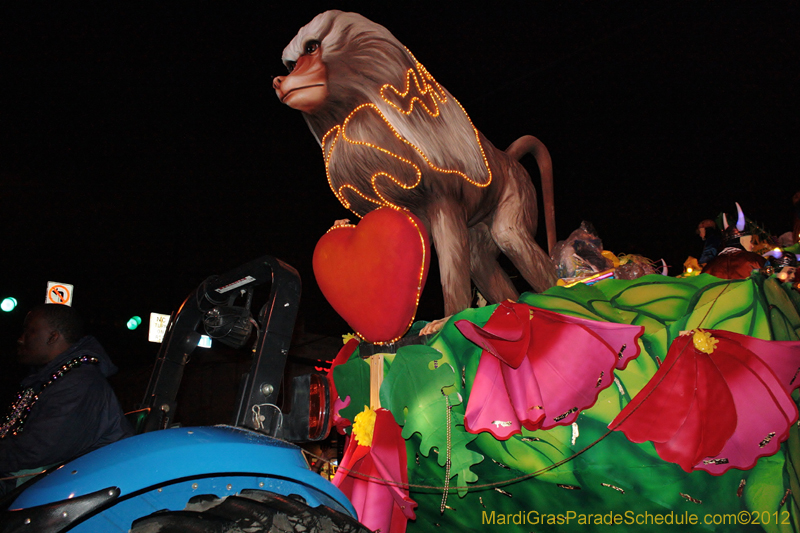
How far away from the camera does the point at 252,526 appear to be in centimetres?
105

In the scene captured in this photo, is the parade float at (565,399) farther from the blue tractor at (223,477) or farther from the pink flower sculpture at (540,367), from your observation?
the blue tractor at (223,477)

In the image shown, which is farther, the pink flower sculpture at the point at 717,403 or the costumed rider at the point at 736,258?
the costumed rider at the point at 736,258

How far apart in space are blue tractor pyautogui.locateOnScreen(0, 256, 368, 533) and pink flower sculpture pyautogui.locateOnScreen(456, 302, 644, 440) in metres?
0.74

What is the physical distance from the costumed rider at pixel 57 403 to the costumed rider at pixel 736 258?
303 cm

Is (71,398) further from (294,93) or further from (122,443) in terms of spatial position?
(294,93)

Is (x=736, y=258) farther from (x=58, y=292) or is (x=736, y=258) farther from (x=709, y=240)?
(x=58, y=292)

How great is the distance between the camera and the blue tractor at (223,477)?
3.43 feet

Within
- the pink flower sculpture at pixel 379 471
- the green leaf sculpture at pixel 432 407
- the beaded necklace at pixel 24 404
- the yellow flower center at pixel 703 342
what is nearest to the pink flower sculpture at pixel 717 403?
the yellow flower center at pixel 703 342

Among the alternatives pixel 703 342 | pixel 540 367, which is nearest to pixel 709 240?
pixel 703 342

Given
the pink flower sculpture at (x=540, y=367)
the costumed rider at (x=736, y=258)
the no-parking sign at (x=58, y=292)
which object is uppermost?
the no-parking sign at (x=58, y=292)

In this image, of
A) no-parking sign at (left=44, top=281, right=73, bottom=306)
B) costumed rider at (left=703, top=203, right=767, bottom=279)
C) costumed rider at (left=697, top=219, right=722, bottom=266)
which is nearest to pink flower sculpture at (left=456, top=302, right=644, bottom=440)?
costumed rider at (left=703, top=203, right=767, bottom=279)

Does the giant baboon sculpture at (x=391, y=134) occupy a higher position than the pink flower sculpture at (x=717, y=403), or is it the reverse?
the giant baboon sculpture at (x=391, y=134)

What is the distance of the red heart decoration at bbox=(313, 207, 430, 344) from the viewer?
8.09 feet

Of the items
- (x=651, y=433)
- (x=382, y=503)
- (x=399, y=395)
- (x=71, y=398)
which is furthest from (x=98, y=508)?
(x=651, y=433)
